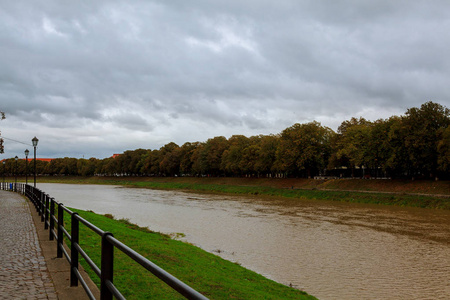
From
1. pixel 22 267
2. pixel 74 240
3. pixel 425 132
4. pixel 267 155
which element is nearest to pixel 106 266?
pixel 74 240

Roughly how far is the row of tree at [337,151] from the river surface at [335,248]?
682 inches

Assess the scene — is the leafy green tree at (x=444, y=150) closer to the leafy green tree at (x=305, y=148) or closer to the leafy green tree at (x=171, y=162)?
the leafy green tree at (x=305, y=148)

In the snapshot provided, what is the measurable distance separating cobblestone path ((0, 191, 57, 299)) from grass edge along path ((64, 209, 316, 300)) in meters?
0.94

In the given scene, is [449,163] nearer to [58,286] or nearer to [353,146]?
[353,146]

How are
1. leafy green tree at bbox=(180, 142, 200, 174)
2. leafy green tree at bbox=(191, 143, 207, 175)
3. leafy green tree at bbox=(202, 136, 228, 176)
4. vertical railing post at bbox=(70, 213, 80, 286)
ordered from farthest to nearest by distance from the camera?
1. leafy green tree at bbox=(180, 142, 200, 174)
2. leafy green tree at bbox=(191, 143, 207, 175)
3. leafy green tree at bbox=(202, 136, 228, 176)
4. vertical railing post at bbox=(70, 213, 80, 286)

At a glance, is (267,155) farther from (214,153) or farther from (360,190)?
Answer: (360,190)

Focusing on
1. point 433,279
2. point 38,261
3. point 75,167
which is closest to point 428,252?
point 433,279

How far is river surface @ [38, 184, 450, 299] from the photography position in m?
11.8

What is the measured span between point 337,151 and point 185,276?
55256mm

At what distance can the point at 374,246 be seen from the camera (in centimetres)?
1820

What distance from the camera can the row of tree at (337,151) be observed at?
45.3 meters

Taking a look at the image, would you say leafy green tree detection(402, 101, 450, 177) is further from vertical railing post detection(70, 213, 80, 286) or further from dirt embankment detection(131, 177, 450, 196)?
vertical railing post detection(70, 213, 80, 286)

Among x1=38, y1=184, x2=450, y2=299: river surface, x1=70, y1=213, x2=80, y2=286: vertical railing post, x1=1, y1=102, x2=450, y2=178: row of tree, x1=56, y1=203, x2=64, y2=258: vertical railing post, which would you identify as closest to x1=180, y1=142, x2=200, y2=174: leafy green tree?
x1=1, y1=102, x2=450, y2=178: row of tree

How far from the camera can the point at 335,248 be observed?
57.0ft
